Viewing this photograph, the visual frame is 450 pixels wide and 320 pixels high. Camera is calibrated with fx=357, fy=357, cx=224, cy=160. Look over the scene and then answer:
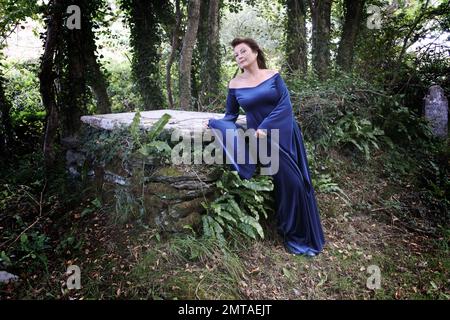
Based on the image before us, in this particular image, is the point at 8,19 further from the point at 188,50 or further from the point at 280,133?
the point at 280,133

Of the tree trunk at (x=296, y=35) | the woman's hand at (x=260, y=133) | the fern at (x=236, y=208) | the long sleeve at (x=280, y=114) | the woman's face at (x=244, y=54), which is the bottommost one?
the fern at (x=236, y=208)

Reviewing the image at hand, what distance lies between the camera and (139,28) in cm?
918

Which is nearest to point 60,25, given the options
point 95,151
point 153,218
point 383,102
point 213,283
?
point 95,151

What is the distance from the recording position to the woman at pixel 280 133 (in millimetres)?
4082

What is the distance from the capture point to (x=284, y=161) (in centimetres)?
425

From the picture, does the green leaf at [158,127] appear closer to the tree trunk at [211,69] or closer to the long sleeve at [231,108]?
the long sleeve at [231,108]

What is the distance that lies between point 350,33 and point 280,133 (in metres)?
6.65

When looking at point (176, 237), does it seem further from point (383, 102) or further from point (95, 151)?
point (383, 102)

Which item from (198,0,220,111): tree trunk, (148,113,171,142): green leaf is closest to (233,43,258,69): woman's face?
(148,113,171,142): green leaf

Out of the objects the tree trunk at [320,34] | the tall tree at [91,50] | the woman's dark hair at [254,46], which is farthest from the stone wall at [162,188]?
the tree trunk at [320,34]

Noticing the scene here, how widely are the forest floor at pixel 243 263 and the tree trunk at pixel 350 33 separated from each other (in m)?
5.27
